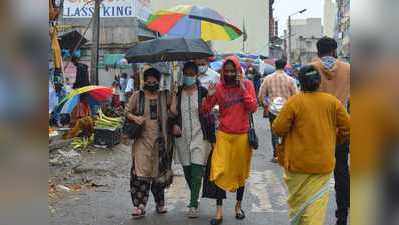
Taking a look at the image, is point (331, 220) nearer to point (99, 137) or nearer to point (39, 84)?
point (39, 84)

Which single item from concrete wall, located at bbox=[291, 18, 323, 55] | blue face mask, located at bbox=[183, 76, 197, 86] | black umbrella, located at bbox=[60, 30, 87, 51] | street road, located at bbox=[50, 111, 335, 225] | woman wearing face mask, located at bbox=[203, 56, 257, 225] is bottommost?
street road, located at bbox=[50, 111, 335, 225]

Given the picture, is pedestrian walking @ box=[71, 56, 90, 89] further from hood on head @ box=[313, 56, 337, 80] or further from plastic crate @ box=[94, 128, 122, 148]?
hood on head @ box=[313, 56, 337, 80]

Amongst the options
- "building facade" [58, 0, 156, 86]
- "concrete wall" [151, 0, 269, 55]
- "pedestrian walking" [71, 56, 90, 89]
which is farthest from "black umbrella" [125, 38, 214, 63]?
"concrete wall" [151, 0, 269, 55]

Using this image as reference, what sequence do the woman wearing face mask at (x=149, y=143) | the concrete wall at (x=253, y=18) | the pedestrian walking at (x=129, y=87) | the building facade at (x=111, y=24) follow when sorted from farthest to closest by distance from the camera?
the concrete wall at (x=253, y=18)
the building facade at (x=111, y=24)
the pedestrian walking at (x=129, y=87)
the woman wearing face mask at (x=149, y=143)

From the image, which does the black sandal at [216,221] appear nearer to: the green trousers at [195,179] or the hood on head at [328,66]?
the green trousers at [195,179]

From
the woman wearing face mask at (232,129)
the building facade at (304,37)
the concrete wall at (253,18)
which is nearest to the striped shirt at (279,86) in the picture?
the woman wearing face mask at (232,129)

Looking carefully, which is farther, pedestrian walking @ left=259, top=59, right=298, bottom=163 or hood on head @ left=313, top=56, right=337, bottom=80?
pedestrian walking @ left=259, top=59, right=298, bottom=163

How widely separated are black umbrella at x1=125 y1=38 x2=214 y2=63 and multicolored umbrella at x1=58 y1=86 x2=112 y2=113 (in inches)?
128

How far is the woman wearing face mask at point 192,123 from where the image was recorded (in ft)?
19.9

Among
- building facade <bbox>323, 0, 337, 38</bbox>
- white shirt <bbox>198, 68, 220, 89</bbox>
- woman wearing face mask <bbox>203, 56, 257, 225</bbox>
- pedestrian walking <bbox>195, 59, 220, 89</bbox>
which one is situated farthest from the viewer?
building facade <bbox>323, 0, 337, 38</bbox>

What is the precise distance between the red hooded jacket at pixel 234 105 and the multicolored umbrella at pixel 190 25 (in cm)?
105

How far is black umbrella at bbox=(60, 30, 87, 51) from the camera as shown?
13562mm

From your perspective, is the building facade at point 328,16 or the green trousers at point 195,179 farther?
the building facade at point 328,16

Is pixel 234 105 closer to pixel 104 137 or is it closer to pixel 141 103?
pixel 141 103
